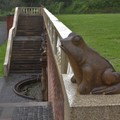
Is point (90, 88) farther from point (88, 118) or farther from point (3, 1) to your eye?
point (3, 1)

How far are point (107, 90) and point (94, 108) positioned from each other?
0.94ft

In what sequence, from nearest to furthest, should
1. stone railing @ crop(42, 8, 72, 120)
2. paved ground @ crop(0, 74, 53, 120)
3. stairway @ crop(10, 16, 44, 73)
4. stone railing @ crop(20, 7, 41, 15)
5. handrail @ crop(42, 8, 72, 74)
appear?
1. stone railing @ crop(42, 8, 72, 120)
2. handrail @ crop(42, 8, 72, 74)
3. paved ground @ crop(0, 74, 53, 120)
4. stairway @ crop(10, 16, 44, 73)
5. stone railing @ crop(20, 7, 41, 15)

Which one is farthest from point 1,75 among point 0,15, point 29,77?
point 0,15

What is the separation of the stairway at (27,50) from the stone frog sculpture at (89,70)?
17004mm

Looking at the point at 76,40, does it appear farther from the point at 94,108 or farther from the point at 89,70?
the point at 94,108

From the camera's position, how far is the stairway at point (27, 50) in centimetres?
2045

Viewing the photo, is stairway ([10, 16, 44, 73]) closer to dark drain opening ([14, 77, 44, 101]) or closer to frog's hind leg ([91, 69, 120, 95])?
dark drain opening ([14, 77, 44, 101])

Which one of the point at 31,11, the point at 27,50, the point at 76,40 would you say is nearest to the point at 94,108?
the point at 76,40

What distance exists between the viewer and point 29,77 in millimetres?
18562

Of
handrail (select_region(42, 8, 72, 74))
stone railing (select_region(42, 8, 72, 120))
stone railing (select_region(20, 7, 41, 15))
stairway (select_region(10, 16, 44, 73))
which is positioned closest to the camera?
stone railing (select_region(42, 8, 72, 120))

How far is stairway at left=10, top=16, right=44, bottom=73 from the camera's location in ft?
67.1

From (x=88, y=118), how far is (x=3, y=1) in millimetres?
56068

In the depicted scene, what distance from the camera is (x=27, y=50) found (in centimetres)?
2223

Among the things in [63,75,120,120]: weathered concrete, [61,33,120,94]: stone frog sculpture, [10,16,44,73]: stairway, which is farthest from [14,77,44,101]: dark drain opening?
[63,75,120,120]: weathered concrete
